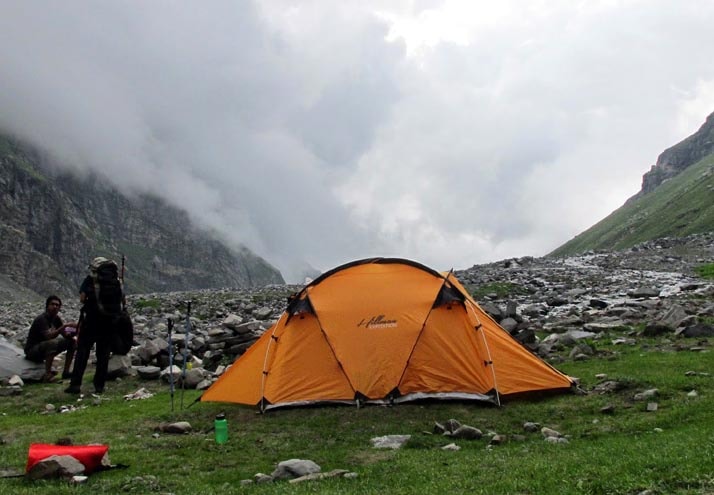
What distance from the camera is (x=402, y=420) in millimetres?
12102

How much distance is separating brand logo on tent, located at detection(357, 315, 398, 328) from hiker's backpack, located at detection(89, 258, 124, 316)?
7148 millimetres

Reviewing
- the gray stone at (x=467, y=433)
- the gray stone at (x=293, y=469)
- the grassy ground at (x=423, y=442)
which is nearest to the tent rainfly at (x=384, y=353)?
the grassy ground at (x=423, y=442)

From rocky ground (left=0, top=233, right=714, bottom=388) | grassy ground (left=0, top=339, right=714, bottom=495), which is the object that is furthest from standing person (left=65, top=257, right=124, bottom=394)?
rocky ground (left=0, top=233, right=714, bottom=388)

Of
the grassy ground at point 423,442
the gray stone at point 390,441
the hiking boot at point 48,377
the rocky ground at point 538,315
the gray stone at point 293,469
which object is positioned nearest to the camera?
the grassy ground at point 423,442

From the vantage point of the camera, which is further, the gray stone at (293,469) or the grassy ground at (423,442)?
the gray stone at (293,469)

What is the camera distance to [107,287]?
16.3m

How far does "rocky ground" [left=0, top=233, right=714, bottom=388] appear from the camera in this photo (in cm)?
1827

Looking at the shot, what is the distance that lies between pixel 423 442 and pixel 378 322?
3.78 meters

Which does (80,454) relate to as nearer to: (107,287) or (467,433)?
(467,433)

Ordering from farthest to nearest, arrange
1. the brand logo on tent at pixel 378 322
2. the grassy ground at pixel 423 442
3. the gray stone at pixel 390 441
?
the brand logo on tent at pixel 378 322
the gray stone at pixel 390 441
the grassy ground at pixel 423 442

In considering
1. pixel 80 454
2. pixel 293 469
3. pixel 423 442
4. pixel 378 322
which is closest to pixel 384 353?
pixel 378 322

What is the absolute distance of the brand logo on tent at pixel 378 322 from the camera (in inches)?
544

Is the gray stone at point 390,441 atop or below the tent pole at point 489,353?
below

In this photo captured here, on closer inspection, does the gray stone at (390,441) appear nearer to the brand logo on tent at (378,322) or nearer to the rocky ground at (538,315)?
the brand logo on tent at (378,322)
